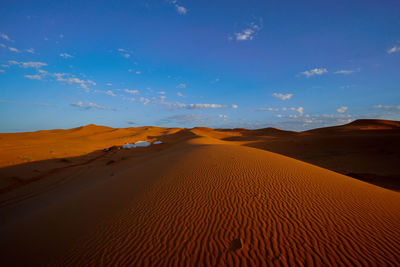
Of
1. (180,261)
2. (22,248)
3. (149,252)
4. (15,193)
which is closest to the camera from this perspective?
(180,261)

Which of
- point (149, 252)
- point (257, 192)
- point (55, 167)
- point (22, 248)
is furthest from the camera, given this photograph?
point (55, 167)

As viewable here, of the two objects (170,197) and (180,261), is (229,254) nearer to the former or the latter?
(180,261)

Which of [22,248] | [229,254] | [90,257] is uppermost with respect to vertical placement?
[229,254]

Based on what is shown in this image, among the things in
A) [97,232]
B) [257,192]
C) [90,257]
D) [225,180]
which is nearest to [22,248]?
[97,232]

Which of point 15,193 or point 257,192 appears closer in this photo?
point 257,192

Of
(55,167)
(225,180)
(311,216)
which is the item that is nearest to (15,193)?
(55,167)

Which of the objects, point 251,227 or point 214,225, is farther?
point 214,225

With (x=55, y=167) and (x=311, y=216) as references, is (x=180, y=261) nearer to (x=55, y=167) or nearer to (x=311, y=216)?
(x=311, y=216)

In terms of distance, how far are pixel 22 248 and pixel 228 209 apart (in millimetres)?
4653

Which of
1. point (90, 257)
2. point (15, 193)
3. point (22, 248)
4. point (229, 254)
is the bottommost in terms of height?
point (15, 193)

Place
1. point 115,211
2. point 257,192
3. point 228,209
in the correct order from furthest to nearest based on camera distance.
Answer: point 257,192, point 115,211, point 228,209

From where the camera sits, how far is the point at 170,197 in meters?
5.12

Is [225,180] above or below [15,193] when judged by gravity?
above

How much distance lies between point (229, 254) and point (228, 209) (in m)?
1.37
